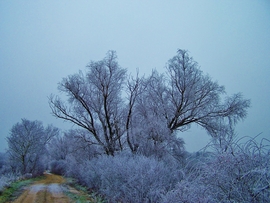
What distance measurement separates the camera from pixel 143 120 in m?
15.7

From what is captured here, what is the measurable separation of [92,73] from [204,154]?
12996 mm

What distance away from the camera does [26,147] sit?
3019 centimetres

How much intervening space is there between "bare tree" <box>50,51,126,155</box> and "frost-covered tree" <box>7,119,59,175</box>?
60.0 ft

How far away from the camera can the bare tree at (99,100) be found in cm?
1614

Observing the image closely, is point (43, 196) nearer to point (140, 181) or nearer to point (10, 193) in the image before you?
point (10, 193)

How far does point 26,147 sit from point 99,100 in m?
20.8

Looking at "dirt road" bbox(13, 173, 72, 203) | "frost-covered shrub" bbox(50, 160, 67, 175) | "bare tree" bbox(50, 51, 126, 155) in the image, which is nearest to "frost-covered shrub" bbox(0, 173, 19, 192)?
"dirt road" bbox(13, 173, 72, 203)

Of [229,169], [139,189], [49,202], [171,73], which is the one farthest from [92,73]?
[229,169]

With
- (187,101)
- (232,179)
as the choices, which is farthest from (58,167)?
(232,179)

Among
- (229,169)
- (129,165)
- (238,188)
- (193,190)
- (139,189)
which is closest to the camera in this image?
(238,188)

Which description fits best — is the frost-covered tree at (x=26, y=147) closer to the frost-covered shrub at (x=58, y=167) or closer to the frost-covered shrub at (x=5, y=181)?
the frost-covered shrub at (x=58, y=167)

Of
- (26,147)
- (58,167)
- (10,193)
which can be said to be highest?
(26,147)

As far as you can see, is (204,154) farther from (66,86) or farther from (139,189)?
(66,86)

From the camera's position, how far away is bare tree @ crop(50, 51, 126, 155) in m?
16.1
